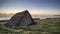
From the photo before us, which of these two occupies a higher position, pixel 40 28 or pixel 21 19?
pixel 21 19

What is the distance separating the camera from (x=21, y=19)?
2.35 meters

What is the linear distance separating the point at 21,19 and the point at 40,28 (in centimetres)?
47

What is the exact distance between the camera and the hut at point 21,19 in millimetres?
2332

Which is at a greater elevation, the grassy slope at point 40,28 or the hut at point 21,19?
the hut at point 21,19

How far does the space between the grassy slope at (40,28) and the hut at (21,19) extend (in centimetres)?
15

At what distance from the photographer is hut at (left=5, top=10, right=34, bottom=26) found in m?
2.33

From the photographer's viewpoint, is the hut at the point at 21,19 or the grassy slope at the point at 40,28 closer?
the grassy slope at the point at 40,28

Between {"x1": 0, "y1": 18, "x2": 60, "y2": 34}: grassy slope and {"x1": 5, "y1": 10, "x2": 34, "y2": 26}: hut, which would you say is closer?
{"x1": 0, "y1": 18, "x2": 60, "y2": 34}: grassy slope

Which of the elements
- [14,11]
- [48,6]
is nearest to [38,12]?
[48,6]

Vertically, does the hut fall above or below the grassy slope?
above

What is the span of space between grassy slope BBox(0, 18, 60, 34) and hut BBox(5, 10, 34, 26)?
0.49 ft

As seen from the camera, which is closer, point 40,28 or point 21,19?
point 40,28

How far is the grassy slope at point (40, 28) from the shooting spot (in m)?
1.96

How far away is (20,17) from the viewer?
7.79 ft
